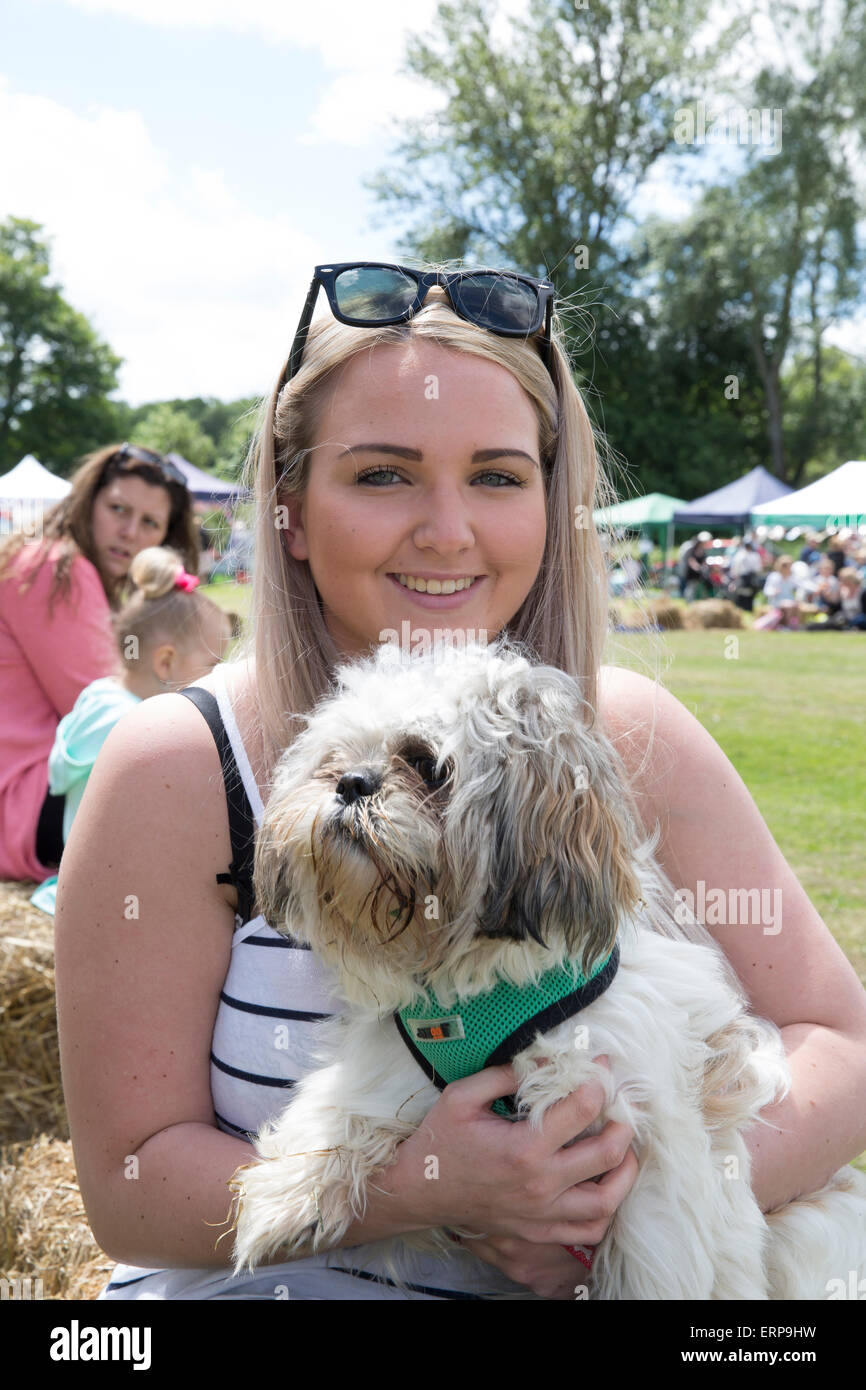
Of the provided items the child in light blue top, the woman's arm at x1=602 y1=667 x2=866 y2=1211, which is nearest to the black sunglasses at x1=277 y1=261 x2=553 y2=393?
the woman's arm at x1=602 y1=667 x2=866 y2=1211

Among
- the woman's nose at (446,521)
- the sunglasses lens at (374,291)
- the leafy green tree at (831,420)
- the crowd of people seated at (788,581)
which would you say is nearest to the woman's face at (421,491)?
the woman's nose at (446,521)

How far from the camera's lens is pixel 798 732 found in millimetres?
14648

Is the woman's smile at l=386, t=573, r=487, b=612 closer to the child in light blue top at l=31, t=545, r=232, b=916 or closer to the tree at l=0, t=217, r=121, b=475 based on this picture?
the child in light blue top at l=31, t=545, r=232, b=916

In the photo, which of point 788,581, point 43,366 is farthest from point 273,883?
point 43,366

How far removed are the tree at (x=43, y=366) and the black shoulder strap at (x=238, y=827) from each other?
220 ft

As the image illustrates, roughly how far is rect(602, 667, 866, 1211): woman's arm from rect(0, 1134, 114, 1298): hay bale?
2.24 metres

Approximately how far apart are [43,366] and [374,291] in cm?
7053

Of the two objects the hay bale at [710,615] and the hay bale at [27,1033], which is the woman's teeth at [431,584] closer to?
the hay bale at [27,1033]

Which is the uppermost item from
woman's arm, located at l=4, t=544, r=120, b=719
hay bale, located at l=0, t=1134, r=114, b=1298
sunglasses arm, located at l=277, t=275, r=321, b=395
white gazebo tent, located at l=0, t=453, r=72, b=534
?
white gazebo tent, located at l=0, t=453, r=72, b=534

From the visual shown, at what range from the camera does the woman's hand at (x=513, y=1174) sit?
77.6 inches

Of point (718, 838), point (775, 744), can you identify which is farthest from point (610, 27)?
point (718, 838)

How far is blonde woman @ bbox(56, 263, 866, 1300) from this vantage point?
209cm
